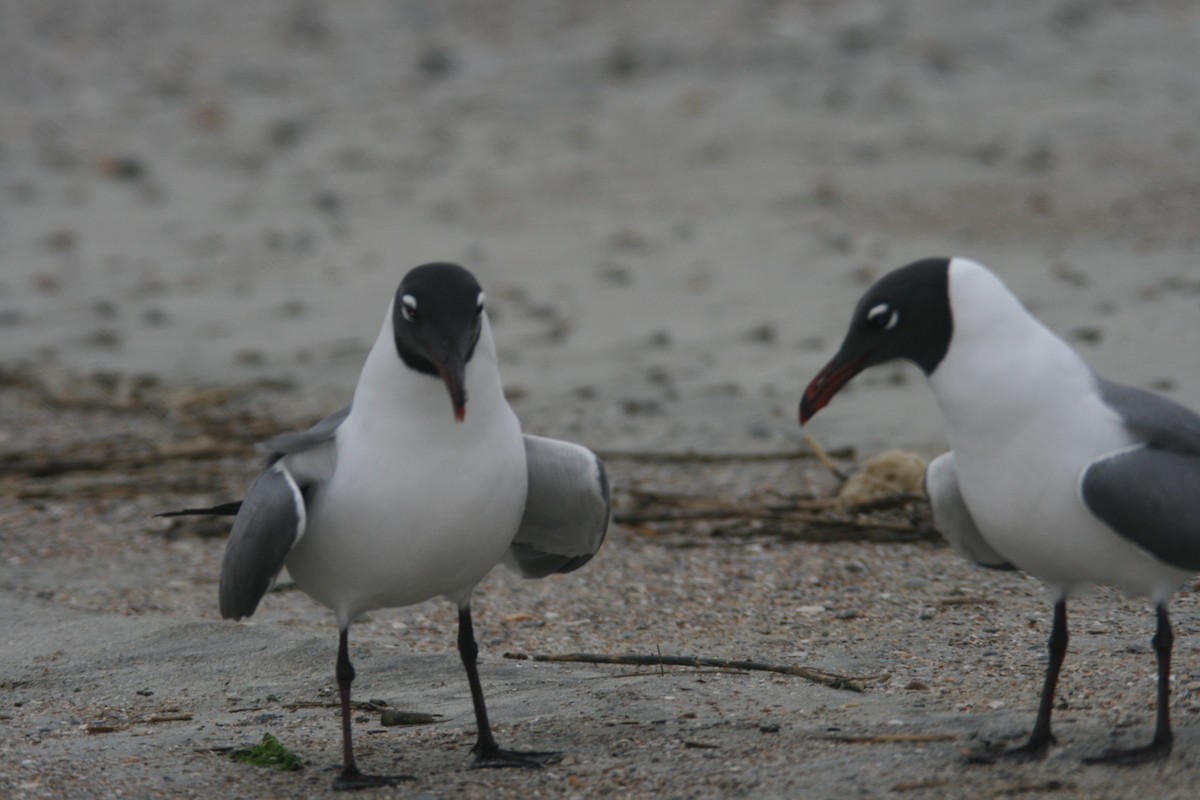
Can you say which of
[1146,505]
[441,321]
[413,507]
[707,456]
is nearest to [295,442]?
[413,507]

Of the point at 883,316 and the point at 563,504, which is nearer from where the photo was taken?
the point at 883,316

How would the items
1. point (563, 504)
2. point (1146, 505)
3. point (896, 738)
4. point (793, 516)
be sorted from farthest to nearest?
point (793, 516) < point (563, 504) < point (896, 738) < point (1146, 505)

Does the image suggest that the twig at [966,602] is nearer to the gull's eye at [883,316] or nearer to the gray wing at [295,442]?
the gull's eye at [883,316]

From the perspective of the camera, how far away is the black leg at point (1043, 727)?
424 centimetres

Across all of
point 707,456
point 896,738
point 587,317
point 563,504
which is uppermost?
point 563,504

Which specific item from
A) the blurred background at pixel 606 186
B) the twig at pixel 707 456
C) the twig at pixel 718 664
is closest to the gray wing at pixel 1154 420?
the twig at pixel 718 664

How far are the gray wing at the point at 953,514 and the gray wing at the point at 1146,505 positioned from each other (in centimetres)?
49

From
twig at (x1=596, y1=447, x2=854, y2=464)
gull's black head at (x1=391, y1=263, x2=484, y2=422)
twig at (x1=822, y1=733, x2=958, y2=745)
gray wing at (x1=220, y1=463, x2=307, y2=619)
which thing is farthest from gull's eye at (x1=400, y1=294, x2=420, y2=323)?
twig at (x1=596, y1=447, x2=854, y2=464)

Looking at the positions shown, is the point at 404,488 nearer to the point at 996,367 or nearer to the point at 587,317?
the point at 996,367

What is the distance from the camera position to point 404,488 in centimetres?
452

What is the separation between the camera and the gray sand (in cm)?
A: 486

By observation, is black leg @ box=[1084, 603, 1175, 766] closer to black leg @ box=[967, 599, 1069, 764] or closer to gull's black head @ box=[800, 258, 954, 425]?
black leg @ box=[967, 599, 1069, 764]

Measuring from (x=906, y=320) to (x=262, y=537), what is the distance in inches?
71.6

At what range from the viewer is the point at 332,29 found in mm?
17641
